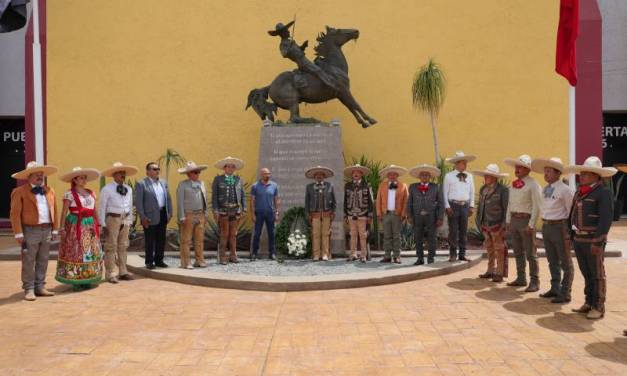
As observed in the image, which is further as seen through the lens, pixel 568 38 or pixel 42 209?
pixel 568 38

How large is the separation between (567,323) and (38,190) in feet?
19.6

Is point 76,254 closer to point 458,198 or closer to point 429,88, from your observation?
point 458,198

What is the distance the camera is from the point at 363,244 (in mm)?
8523

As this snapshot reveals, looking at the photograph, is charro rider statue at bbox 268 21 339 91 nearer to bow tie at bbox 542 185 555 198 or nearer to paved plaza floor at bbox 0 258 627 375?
paved plaza floor at bbox 0 258 627 375

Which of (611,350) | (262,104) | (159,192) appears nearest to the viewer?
(611,350)

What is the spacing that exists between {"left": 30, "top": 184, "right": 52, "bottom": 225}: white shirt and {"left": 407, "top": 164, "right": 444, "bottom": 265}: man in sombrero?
16.2ft

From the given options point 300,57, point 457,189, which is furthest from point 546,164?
point 300,57

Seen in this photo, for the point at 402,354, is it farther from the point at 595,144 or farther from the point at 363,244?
the point at 595,144

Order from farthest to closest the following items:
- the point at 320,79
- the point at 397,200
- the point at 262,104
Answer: the point at 262,104
the point at 320,79
the point at 397,200

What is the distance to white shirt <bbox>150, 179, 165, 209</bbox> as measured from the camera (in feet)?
25.1

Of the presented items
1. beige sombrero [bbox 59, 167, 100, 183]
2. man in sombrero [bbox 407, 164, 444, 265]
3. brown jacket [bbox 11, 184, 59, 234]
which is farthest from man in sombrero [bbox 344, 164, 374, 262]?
brown jacket [bbox 11, 184, 59, 234]

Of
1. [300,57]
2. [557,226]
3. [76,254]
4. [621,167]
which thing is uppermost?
[300,57]

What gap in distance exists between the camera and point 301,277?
22.9 ft

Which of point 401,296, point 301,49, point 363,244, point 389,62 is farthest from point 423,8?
point 401,296
